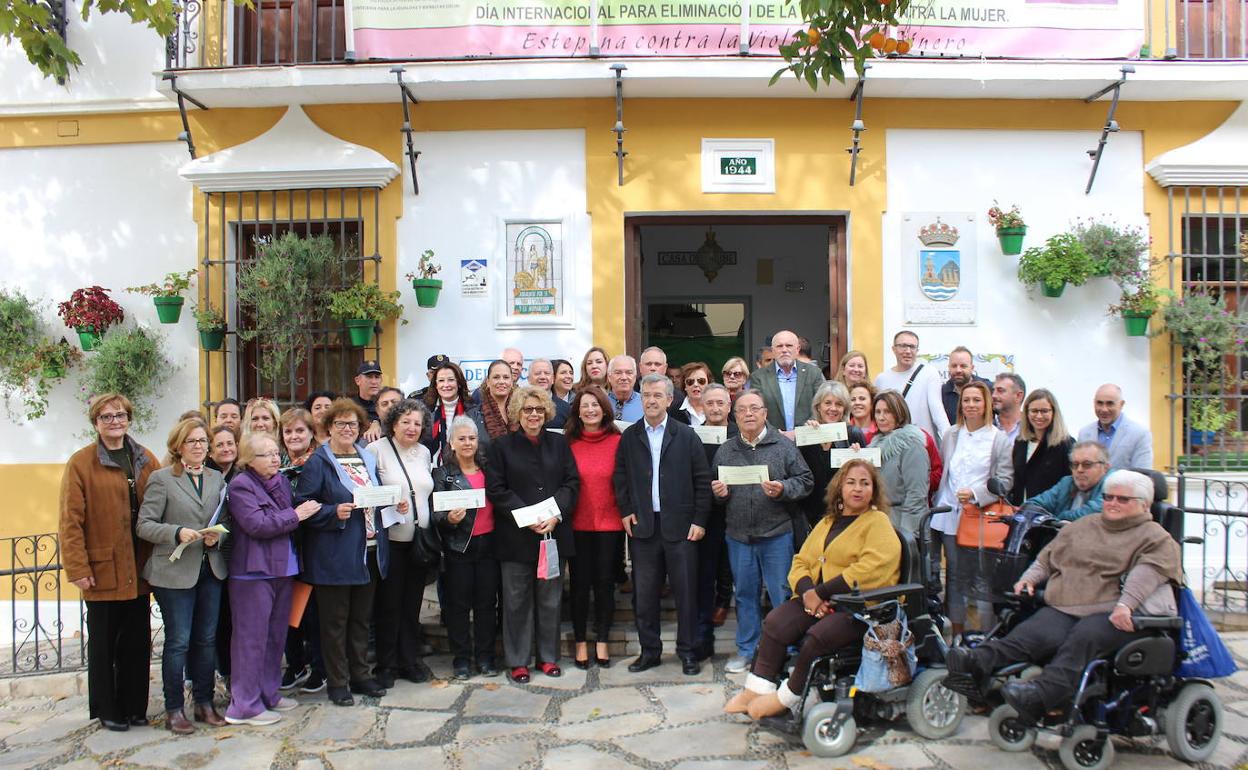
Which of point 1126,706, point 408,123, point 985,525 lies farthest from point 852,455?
point 408,123

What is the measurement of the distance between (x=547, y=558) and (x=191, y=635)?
1.98 meters

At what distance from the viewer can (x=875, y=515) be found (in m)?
4.79

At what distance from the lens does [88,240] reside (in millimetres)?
8219

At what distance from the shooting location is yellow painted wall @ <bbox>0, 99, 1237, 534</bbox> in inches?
311

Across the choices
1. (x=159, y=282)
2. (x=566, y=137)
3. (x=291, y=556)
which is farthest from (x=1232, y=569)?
(x=159, y=282)

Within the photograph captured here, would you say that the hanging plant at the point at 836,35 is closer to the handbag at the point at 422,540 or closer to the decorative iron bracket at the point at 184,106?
the handbag at the point at 422,540

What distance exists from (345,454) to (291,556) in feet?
2.08

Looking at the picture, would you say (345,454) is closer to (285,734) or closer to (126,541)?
(126,541)

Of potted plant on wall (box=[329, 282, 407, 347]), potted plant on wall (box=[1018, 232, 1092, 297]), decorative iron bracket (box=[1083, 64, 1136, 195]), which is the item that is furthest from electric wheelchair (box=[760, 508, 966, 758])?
decorative iron bracket (box=[1083, 64, 1136, 195])

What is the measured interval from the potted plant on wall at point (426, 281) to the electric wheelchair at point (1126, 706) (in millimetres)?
5034

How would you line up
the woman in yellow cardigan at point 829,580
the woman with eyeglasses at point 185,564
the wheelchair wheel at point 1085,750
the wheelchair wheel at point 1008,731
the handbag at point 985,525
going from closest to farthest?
1. the wheelchair wheel at point 1085,750
2. the wheelchair wheel at point 1008,731
3. the woman in yellow cardigan at point 829,580
4. the woman with eyeglasses at point 185,564
5. the handbag at point 985,525

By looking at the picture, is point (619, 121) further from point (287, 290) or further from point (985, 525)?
point (985, 525)

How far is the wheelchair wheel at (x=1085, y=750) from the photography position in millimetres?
4070

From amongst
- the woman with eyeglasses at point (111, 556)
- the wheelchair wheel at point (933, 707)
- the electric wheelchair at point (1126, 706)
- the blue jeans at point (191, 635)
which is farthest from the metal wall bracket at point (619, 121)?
the electric wheelchair at point (1126, 706)
